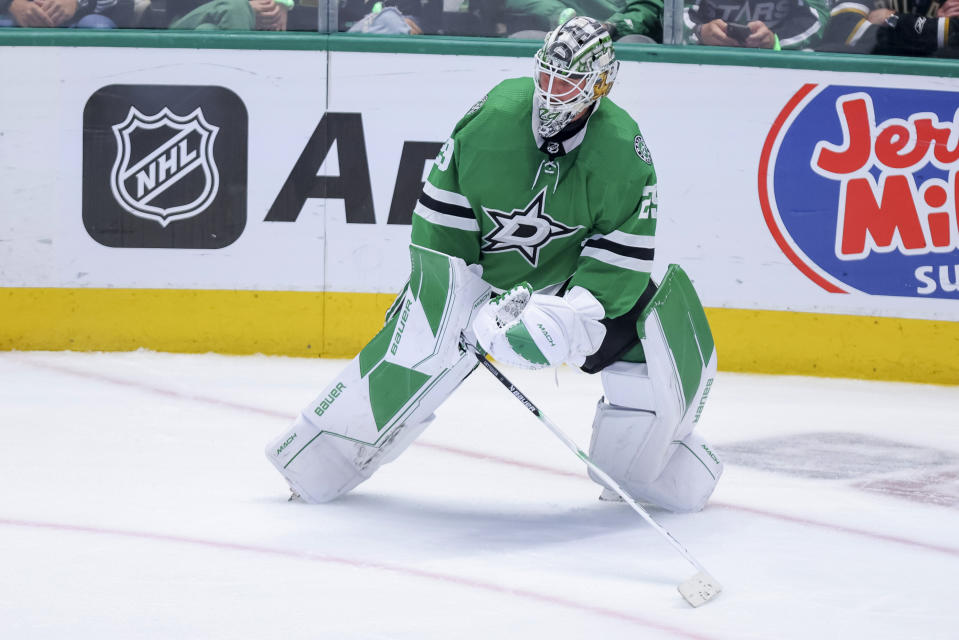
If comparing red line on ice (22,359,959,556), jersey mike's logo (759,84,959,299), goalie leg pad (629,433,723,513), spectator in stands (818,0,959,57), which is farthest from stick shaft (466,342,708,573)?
spectator in stands (818,0,959,57)

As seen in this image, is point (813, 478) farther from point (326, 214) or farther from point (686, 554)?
point (326, 214)

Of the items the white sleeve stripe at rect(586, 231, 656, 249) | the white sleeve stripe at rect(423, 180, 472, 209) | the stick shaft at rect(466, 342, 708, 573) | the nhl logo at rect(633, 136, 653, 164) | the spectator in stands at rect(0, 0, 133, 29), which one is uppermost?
the spectator in stands at rect(0, 0, 133, 29)

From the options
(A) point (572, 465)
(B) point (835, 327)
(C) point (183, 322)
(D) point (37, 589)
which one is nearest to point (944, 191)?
(B) point (835, 327)

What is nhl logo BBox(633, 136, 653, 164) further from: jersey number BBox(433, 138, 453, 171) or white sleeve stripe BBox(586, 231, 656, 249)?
jersey number BBox(433, 138, 453, 171)

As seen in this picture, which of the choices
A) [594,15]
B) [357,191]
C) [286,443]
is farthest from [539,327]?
[594,15]

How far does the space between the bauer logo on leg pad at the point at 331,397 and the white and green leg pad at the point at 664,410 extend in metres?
0.54

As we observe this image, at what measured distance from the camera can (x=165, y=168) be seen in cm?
450

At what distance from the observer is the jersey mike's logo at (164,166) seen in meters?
4.48

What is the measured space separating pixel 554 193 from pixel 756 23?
7.59ft

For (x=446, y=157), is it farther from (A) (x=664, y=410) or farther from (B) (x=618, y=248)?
(A) (x=664, y=410)

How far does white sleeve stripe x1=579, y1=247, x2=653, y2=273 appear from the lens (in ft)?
7.93

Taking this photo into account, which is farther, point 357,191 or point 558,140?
point 357,191

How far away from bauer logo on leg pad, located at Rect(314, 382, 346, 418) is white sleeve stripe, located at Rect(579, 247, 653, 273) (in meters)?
0.59

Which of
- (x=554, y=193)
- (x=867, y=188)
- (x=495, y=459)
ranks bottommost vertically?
(x=495, y=459)
